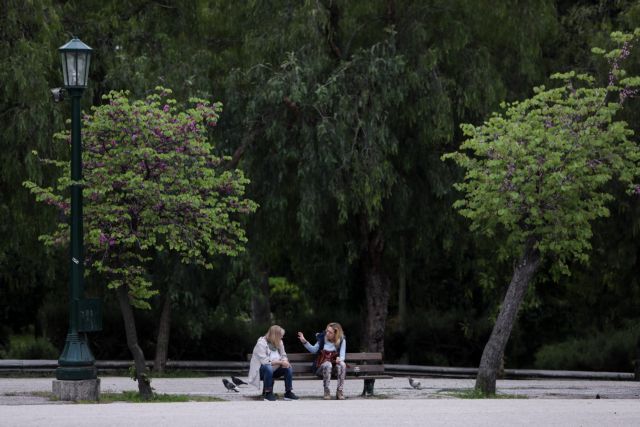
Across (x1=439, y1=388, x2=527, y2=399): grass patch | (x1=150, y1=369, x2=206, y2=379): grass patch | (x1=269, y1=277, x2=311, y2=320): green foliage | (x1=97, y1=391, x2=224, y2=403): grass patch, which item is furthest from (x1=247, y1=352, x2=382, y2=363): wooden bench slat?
(x1=269, y1=277, x2=311, y2=320): green foliage

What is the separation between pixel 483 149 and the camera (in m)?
21.3

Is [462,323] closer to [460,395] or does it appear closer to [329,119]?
[329,119]

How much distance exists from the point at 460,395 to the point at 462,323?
13.8m

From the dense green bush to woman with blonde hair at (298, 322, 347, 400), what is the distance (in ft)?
40.8

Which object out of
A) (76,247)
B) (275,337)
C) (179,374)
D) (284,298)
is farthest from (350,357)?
(284,298)

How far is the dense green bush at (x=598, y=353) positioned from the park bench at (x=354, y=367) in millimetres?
11374

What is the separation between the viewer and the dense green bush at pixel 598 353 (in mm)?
30938

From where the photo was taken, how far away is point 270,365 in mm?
19078

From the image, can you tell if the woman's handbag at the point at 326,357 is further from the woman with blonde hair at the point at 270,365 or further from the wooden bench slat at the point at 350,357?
the woman with blonde hair at the point at 270,365

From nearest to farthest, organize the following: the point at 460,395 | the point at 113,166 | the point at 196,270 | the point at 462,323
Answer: the point at 113,166 → the point at 460,395 → the point at 196,270 → the point at 462,323

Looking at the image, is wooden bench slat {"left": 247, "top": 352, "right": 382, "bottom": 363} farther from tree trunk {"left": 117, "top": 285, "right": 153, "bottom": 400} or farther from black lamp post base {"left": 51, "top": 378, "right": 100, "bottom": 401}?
black lamp post base {"left": 51, "top": 378, "right": 100, "bottom": 401}

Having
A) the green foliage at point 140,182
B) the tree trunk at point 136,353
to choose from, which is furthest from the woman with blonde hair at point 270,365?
the green foliage at point 140,182

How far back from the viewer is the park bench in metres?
20.0

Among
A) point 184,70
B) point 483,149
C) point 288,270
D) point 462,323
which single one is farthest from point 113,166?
point 288,270
